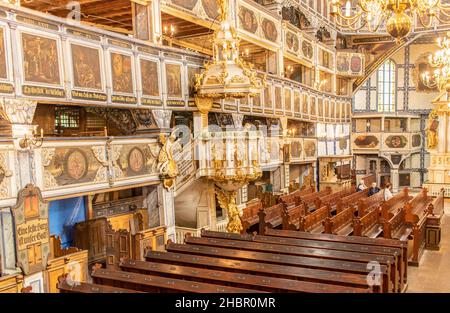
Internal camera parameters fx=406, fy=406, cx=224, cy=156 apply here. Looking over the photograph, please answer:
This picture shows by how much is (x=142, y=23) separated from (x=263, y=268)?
7832 mm

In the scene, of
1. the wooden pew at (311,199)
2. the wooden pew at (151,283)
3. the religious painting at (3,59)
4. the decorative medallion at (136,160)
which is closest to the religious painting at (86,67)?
the religious painting at (3,59)

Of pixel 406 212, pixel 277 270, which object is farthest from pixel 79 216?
pixel 406 212

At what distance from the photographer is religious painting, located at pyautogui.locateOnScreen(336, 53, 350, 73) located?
26.1 meters

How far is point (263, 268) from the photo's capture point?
6.97 m

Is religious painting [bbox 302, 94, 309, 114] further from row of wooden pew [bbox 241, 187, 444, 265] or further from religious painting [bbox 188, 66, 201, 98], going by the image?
religious painting [bbox 188, 66, 201, 98]

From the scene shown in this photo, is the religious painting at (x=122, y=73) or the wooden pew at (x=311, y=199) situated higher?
the religious painting at (x=122, y=73)

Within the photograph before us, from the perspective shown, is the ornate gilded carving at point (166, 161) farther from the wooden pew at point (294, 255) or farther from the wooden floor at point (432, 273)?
the wooden floor at point (432, 273)

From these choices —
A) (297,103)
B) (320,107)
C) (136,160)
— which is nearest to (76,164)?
(136,160)

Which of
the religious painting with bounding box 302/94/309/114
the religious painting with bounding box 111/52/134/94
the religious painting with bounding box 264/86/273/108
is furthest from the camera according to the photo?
the religious painting with bounding box 302/94/309/114

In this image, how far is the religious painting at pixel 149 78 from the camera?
10.8m

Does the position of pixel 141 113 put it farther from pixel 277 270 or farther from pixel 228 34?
pixel 277 270

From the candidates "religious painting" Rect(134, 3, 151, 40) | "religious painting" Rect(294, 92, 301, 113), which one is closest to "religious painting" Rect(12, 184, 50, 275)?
"religious painting" Rect(134, 3, 151, 40)

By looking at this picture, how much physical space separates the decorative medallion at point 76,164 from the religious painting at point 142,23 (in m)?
4.10

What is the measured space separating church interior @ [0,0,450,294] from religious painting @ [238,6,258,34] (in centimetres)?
9
